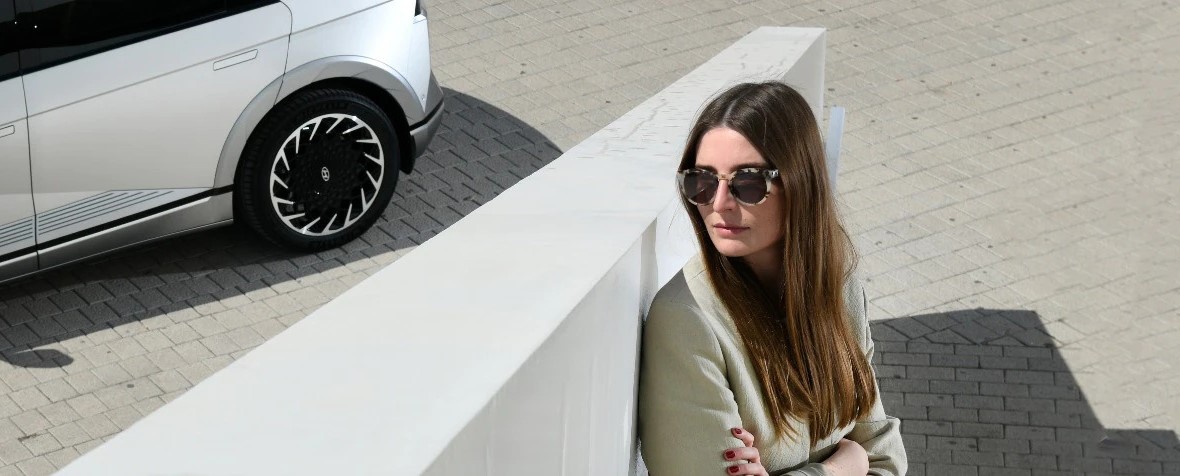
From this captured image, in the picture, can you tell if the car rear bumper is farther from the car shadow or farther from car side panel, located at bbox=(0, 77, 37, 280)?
car side panel, located at bbox=(0, 77, 37, 280)

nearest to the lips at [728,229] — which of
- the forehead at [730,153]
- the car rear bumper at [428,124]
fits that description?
the forehead at [730,153]

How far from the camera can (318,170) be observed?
7016 millimetres

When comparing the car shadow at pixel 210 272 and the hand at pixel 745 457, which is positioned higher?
the hand at pixel 745 457

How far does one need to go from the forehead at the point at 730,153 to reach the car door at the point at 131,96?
3998 mm

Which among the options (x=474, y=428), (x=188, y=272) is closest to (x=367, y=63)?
(x=188, y=272)

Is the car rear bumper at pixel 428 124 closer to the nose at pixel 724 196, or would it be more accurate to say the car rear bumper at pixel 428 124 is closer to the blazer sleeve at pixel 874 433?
the blazer sleeve at pixel 874 433

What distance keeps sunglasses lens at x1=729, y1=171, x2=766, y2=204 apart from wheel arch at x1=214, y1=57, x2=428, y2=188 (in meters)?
4.25

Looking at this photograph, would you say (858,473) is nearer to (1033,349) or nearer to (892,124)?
(1033,349)

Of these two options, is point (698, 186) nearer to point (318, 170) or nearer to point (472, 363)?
point (472, 363)

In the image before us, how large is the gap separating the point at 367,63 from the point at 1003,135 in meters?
3.87

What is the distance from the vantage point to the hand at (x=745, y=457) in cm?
271

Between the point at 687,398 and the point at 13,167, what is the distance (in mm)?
4194

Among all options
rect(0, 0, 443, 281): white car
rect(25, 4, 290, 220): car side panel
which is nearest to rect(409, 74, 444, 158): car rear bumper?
rect(0, 0, 443, 281): white car

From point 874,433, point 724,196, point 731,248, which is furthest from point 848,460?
point 724,196
